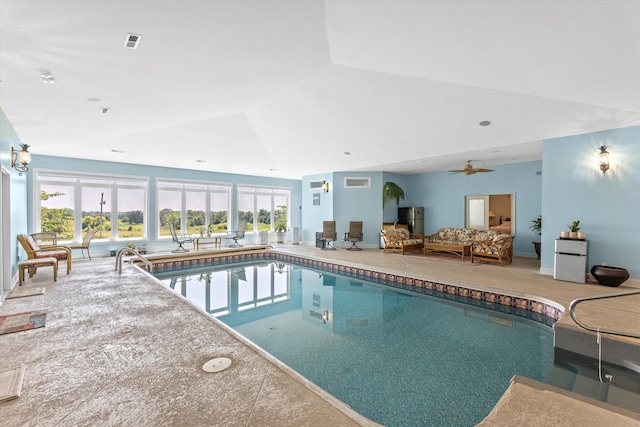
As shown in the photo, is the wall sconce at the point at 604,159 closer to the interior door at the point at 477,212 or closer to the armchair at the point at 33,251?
the interior door at the point at 477,212

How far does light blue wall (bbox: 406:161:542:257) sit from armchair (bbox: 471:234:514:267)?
187cm

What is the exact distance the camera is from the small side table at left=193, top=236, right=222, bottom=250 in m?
9.80

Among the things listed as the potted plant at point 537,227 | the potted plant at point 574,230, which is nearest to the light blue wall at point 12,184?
the potted plant at point 574,230

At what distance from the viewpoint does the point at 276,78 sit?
491cm

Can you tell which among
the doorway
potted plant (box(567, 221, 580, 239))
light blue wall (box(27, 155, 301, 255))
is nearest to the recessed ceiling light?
light blue wall (box(27, 155, 301, 255))

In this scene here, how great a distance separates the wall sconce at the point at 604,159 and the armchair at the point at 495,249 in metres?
2.34

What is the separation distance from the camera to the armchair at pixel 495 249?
7047mm

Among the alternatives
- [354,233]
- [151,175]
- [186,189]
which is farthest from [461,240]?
[151,175]

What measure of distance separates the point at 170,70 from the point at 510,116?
5651 millimetres

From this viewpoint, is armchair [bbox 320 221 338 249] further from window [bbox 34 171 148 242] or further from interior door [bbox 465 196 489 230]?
window [bbox 34 171 148 242]

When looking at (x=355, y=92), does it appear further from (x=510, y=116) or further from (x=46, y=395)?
(x=46, y=395)

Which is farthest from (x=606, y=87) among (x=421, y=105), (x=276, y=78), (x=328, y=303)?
(x=328, y=303)

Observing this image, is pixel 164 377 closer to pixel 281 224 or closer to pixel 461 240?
pixel 461 240

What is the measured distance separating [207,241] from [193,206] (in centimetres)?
135
